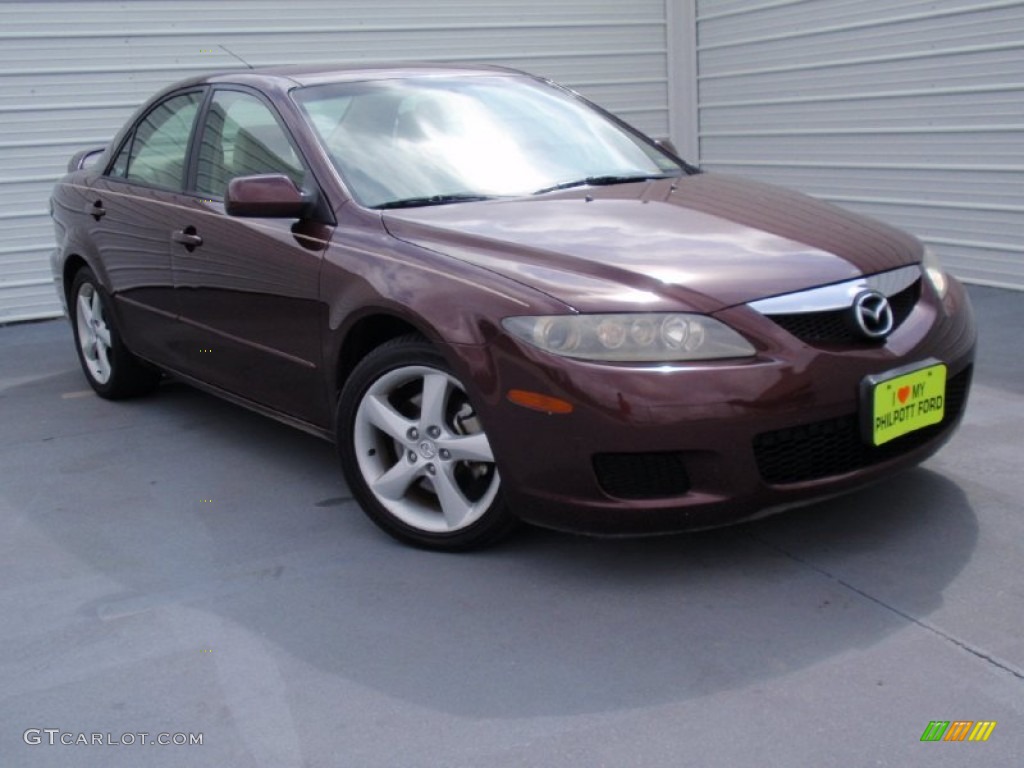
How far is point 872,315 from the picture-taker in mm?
3242

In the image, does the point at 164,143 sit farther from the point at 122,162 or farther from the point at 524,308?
the point at 524,308

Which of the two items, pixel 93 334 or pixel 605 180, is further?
pixel 93 334

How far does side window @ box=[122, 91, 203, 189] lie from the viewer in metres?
4.86

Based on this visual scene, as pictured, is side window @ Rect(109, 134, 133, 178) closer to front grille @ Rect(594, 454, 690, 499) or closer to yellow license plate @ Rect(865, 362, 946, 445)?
front grille @ Rect(594, 454, 690, 499)

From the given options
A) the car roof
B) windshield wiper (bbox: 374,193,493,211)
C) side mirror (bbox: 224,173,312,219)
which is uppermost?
the car roof

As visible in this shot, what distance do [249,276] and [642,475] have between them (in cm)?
178

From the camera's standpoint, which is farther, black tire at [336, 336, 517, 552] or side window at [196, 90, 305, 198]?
side window at [196, 90, 305, 198]

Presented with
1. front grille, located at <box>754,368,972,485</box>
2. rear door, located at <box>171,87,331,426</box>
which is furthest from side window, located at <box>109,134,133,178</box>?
front grille, located at <box>754,368,972,485</box>

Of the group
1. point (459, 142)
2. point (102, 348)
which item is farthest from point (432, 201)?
point (102, 348)

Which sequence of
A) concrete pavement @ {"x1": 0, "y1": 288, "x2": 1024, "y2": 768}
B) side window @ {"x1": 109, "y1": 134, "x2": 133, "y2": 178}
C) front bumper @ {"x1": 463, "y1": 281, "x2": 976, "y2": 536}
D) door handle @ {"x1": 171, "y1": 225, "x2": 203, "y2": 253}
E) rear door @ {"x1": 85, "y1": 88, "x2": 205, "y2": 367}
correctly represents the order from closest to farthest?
concrete pavement @ {"x1": 0, "y1": 288, "x2": 1024, "y2": 768}
front bumper @ {"x1": 463, "y1": 281, "x2": 976, "y2": 536}
door handle @ {"x1": 171, "y1": 225, "x2": 203, "y2": 253}
rear door @ {"x1": 85, "y1": 88, "x2": 205, "y2": 367}
side window @ {"x1": 109, "y1": 134, "x2": 133, "y2": 178}

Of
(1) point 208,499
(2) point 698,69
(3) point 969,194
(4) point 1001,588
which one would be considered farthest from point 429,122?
(2) point 698,69

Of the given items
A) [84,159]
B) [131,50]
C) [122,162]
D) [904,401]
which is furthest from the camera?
[131,50]

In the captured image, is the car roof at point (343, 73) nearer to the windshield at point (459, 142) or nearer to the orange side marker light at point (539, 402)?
the windshield at point (459, 142)

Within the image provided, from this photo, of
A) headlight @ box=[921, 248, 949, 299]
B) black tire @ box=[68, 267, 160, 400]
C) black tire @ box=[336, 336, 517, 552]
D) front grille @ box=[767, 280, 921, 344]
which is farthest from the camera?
black tire @ box=[68, 267, 160, 400]
